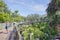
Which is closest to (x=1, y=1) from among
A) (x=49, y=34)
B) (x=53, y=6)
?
(x=53, y=6)

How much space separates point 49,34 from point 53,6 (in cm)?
423

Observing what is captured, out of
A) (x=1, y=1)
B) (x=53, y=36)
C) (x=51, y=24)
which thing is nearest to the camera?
(x=53, y=36)

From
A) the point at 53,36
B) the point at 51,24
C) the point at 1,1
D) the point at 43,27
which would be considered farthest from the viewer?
the point at 1,1

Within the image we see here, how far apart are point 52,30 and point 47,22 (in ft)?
5.53

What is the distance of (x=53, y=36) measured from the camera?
15555 millimetres

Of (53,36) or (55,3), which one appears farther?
(55,3)

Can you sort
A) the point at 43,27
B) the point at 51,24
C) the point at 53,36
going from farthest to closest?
1. the point at 51,24
2. the point at 43,27
3. the point at 53,36

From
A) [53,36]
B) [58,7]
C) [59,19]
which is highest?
[58,7]

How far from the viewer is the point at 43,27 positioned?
656 inches

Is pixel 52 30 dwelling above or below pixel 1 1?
below

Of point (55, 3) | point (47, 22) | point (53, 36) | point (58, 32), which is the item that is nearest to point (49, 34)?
point (53, 36)

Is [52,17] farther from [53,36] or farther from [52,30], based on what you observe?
[53,36]

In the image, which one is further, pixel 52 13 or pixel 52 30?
pixel 52 13

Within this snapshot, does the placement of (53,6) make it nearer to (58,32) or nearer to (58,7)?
(58,7)
